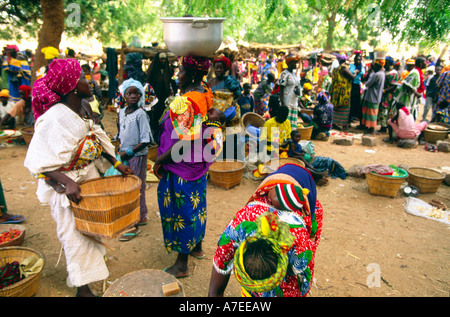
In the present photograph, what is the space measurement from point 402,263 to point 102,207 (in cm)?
340

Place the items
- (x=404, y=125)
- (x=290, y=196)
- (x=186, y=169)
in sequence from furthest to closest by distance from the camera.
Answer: (x=404, y=125) → (x=186, y=169) → (x=290, y=196)

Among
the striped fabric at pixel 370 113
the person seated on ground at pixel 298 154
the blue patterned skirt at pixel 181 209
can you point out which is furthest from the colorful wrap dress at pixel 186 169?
the striped fabric at pixel 370 113

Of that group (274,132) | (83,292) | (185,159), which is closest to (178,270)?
(83,292)

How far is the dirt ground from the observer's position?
293 centimetres

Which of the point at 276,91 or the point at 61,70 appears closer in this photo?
the point at 61,70

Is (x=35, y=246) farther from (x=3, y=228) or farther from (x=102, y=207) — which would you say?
(x=102, y=207)

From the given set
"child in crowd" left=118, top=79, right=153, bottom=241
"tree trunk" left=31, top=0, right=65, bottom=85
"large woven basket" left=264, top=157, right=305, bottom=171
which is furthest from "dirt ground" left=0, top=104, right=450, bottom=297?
"tree trunk" left=31, top=0, right=65, bottom=85

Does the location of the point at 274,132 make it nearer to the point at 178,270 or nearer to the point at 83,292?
the point at 178,270

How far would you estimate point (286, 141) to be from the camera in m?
5.50

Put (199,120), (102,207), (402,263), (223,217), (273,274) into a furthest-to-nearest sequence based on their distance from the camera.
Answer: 1. (223,217)
2. (402,263)
3. (199,120)
4. (102,207)
5. (273,274)

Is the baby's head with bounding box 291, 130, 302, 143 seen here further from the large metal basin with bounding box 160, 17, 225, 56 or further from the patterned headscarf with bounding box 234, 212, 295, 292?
the patterned headscarf with bounding box 234, 212, 295, 292

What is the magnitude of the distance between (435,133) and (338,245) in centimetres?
640

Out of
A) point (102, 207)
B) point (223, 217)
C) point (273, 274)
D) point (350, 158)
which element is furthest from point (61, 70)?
point (350, 158)

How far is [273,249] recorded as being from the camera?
1.30m
